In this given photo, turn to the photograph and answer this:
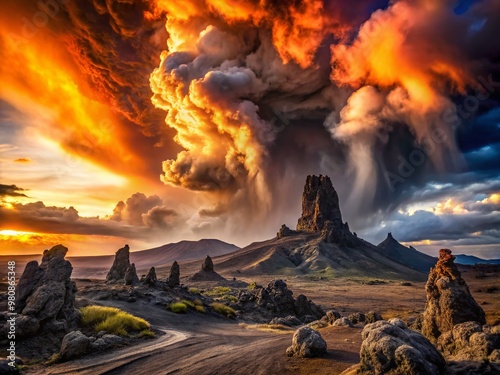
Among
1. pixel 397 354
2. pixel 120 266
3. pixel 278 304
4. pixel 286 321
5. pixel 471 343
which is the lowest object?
pixel 286 321

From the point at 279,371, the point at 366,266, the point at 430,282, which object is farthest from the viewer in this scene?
the point at 366,266

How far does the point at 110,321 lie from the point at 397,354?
52.2 feet

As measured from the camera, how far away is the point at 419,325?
57.0 feet

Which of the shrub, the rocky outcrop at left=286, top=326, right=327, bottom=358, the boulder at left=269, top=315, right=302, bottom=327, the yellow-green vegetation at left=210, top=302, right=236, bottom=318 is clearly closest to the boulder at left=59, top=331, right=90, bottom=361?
the rocky outcrop at left=286, top=326, right=327, bottom=358

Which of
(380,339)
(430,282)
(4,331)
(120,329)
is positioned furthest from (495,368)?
(4,331)

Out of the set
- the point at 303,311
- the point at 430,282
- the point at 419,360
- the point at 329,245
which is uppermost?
the point at 329,245

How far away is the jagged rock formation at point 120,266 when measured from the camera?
49.5 meters

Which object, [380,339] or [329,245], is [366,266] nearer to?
[329,245]

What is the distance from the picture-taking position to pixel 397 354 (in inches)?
299

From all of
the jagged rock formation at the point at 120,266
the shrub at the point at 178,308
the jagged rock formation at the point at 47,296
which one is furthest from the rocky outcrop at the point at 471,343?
the jagged rock formation at the point at 120,266

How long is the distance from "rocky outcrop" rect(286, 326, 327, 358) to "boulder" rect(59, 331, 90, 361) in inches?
338

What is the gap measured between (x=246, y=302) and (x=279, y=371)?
3043 centimetres

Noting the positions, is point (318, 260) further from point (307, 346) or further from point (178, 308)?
point (307, 346)

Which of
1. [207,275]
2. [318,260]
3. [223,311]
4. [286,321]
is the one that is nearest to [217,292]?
[223,311]
